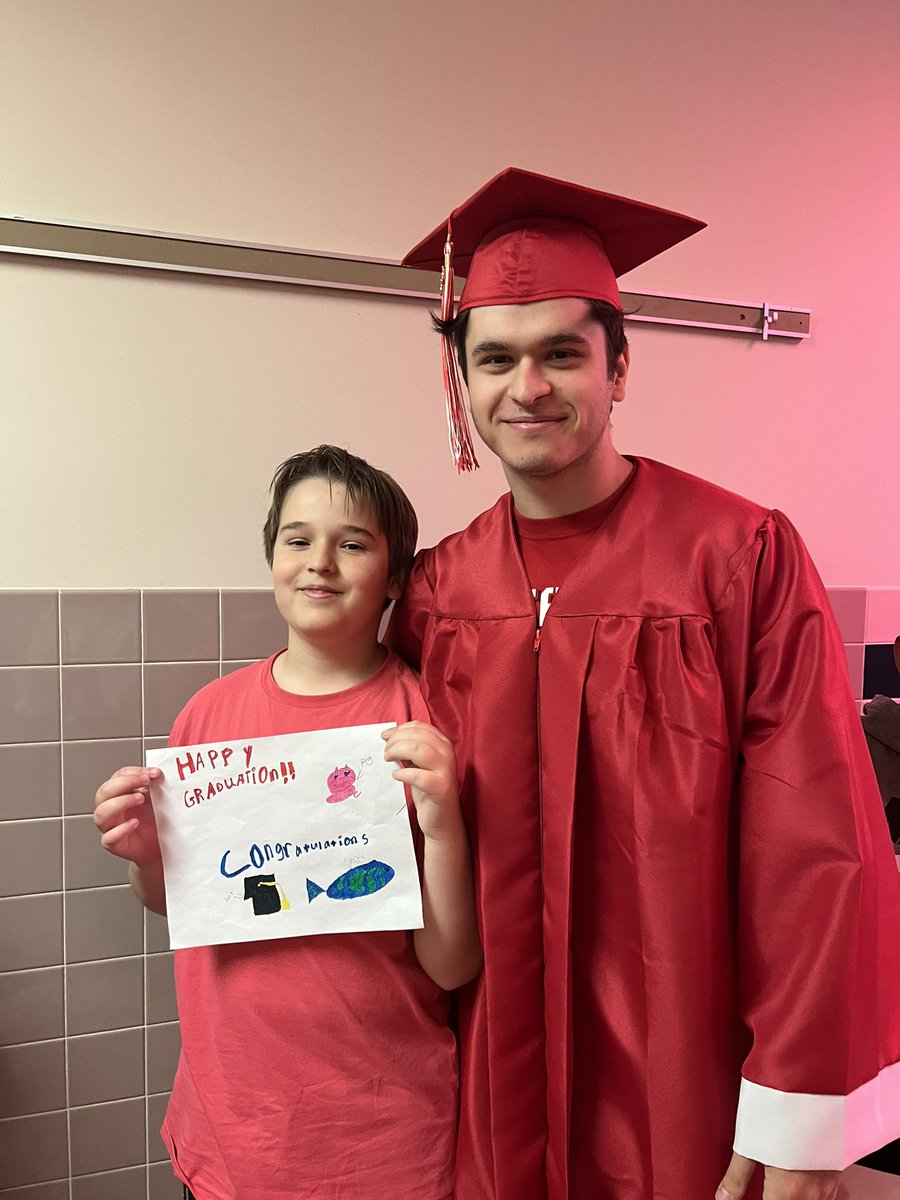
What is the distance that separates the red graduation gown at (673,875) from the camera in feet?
3.40

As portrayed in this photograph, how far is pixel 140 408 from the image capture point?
1.80 meters

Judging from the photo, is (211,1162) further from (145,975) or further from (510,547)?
(510,547)

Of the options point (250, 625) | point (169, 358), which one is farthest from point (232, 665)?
point (169, 358)

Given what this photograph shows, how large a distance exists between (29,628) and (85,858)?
465mm

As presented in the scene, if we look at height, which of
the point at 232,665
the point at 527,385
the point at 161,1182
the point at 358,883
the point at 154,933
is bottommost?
the point at 161,1182

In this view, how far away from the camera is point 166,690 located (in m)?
1.84

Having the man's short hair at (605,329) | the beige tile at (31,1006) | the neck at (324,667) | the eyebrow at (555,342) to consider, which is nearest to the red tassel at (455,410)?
the man's short hair at (605,329)

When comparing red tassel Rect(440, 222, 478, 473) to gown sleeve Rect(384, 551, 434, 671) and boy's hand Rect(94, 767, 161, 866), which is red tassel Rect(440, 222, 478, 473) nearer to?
gown sleeve Rect(384, 551, 434, 671)

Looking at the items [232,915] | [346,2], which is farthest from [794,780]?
[346,2]

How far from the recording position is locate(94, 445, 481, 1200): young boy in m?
1.18

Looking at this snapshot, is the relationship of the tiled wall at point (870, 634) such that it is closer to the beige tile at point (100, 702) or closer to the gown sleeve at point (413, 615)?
the gown sleeve at point (413, 615)

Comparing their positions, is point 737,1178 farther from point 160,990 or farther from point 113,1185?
point 113,1185

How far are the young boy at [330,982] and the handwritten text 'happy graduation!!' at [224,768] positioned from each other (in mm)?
58

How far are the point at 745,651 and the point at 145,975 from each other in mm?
1401
